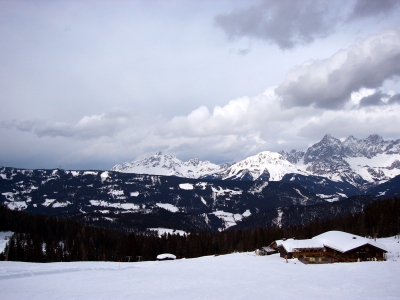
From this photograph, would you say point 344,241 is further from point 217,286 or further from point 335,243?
point 217,286

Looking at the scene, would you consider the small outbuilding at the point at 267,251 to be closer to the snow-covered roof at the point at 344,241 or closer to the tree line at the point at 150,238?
the snow-covered roof at the point at 344,241

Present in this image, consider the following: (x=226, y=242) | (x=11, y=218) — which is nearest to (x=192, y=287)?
(x=226, y=242)

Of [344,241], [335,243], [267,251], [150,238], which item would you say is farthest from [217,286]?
[150,238]

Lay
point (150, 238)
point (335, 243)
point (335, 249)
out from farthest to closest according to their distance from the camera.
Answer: point (150, 238)
point (335, 243)
point (335, 249)

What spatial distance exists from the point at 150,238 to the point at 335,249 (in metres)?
86.8

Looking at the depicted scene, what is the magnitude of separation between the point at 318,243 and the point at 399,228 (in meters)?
44.6

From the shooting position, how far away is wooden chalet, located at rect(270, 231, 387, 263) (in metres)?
71.2

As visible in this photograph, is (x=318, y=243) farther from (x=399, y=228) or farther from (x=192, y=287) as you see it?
(x=192, y=287)

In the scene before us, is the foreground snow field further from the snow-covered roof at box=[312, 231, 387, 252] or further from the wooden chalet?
the wooden chalet

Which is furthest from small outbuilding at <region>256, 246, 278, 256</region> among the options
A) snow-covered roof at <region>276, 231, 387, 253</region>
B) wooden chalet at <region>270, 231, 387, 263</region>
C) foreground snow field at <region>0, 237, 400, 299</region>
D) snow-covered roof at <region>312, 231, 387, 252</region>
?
foreground snow field at <region>0, 237, 400, 299</region>

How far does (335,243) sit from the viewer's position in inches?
3044

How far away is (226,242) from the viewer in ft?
460

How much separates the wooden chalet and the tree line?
39.0 meters

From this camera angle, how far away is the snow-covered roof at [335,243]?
2814 inches
